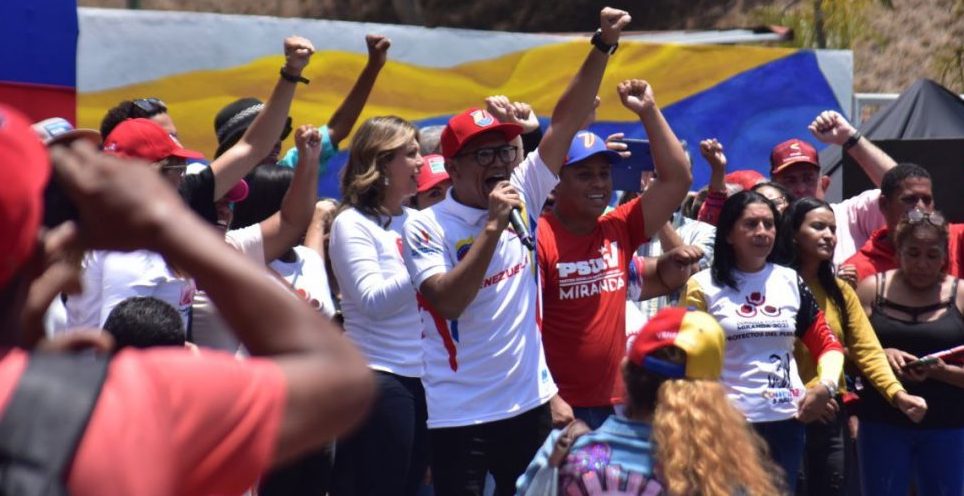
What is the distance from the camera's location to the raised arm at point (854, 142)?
840 centimetres

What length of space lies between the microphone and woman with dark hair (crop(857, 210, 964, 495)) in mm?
2851

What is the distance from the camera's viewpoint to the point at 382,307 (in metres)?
5.75

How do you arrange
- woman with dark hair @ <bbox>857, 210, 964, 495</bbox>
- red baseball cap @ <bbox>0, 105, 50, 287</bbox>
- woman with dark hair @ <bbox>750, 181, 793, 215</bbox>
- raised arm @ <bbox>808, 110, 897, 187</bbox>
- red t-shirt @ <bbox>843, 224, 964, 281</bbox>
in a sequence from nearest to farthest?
red baseball cap @ <bbox>0, 105, 50, 287</bbox> < woman with dark hair @ <bbox>857, 210, 964, 495</bbox> < woman with dark hair @ <bbox>750, 181, 793, 215</bbox> < red t-shirt @ <bbox>843, 224, 964, 281</bbox> < raised arm @ <bbox>808, 110, 897, 187</bbox>

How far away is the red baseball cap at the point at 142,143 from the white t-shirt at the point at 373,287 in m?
0.88

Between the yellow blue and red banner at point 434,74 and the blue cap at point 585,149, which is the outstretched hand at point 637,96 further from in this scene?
the yellow blue and red banner at point 434,74

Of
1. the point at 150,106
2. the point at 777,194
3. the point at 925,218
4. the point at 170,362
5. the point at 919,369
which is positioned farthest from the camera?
the point at 777,194

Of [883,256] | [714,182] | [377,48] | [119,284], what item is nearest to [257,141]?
[119,284]

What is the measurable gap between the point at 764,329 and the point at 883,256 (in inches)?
63.1

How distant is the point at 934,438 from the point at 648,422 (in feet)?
12.1

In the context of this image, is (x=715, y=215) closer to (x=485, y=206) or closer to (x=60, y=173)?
(x=485, y=206)

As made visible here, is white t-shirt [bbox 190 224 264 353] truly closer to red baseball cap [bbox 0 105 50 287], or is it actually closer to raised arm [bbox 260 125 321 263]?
raised arm [bbox 260 125 321 263]

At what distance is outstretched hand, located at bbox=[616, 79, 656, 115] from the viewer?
607cm

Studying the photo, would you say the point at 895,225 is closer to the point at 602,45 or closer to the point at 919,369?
the point at 919,369

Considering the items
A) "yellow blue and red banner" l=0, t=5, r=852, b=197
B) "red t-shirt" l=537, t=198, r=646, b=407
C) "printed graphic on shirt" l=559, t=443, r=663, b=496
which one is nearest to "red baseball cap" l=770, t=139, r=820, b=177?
"yellow blue and red banner" l=0, t=5, r=852, b=197
